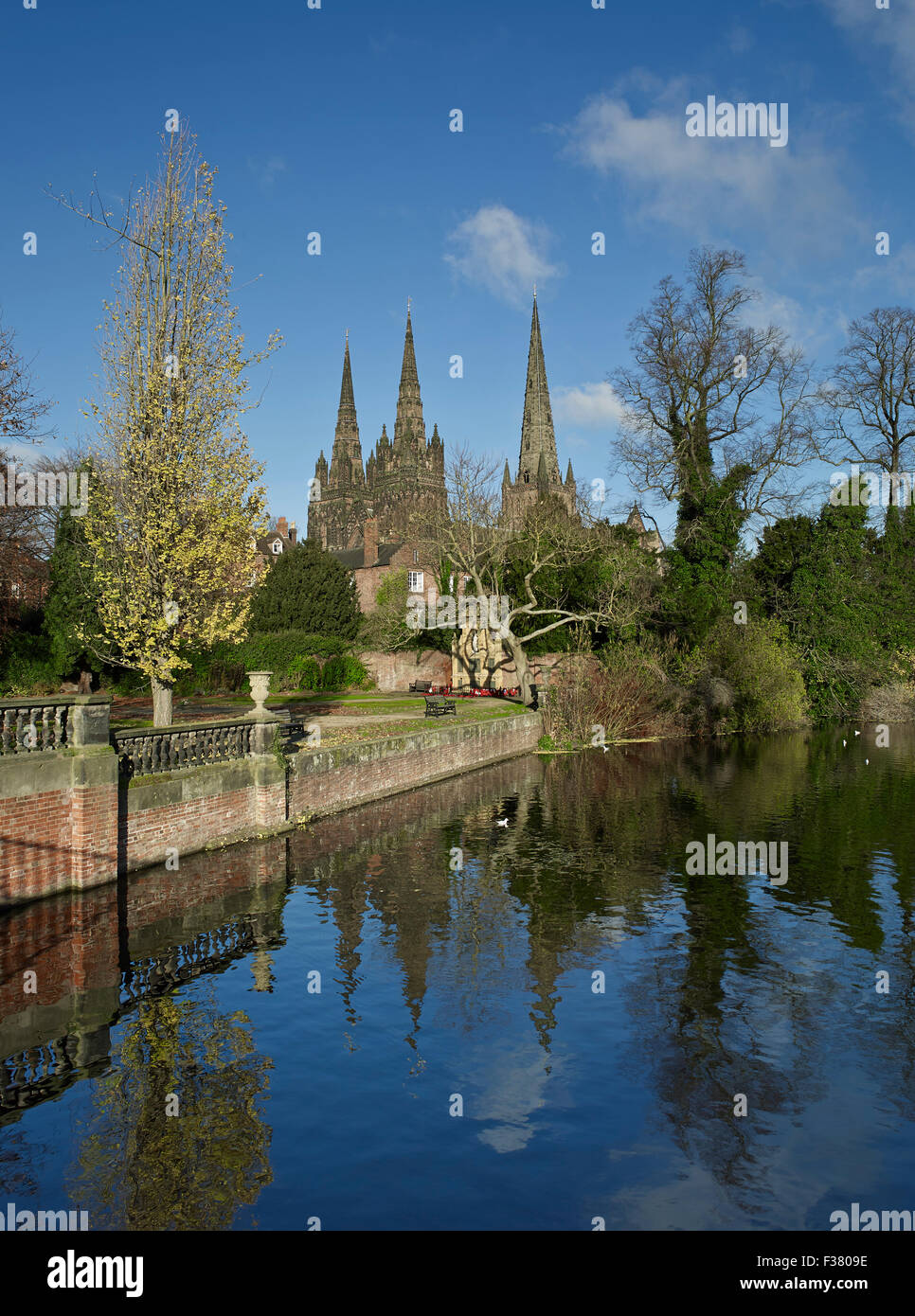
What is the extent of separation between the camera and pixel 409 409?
124438 millimetres

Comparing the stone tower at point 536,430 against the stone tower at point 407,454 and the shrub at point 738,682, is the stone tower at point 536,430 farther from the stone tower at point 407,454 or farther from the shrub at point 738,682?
the shrub at point 738,682

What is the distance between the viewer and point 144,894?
12.0m

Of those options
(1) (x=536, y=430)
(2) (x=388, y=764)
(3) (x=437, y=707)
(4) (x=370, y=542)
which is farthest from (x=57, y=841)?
(1) (x=536, y=430)

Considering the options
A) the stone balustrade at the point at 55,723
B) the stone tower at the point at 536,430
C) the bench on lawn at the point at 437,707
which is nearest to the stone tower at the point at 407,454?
the stone tower at the point at 536,430

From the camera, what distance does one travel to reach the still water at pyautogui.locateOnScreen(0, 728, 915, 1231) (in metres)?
5.54

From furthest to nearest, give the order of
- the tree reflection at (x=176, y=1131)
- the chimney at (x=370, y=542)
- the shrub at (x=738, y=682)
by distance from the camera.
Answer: the chimney at (x=370, y=542) → the shrub at (x=738, y=682) → the tree reflection at (x=176, y=1131)

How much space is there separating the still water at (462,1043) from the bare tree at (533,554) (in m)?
22.5

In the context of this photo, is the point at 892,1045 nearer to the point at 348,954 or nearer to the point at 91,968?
the point at 348,954

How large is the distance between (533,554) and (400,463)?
90832 millimetres

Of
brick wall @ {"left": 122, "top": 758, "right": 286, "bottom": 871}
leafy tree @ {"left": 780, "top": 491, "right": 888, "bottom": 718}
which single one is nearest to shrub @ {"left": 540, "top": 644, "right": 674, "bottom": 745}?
leafy tree @ {"left": 780, "top": 491, "right": 888, "bottom": 718}

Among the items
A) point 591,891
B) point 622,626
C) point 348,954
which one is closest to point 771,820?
point 591,891

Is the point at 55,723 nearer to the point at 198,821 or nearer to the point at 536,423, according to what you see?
the point at 198,821

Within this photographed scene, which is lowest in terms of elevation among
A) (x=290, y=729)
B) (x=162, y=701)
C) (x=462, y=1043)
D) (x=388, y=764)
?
(x=462, y=1043)

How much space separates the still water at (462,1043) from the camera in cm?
554
